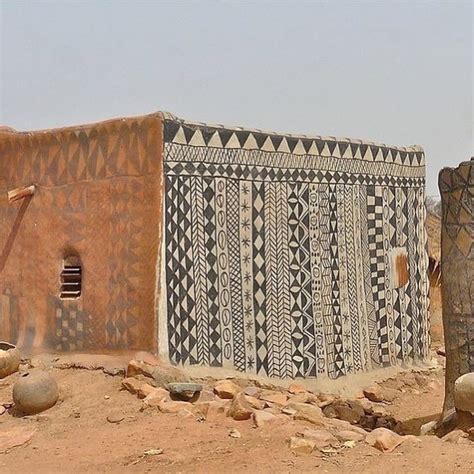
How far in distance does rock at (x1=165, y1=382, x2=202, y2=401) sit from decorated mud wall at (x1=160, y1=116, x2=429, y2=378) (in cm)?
91

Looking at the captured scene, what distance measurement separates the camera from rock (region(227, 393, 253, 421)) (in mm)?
6422

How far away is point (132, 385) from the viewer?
24.3 feet

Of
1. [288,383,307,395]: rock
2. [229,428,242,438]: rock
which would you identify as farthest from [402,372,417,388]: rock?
[229,428,242,438]: rock

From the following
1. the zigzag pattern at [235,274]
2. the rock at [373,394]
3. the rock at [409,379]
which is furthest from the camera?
the rock at [409,379]

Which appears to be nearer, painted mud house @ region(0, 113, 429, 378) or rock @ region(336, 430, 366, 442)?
rock @ region(336, 430, 366, 442)

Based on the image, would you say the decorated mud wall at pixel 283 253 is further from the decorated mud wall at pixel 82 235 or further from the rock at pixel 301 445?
the rock at pixel 301 445

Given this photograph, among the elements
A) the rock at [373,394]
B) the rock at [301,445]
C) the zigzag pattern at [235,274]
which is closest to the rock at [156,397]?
the zigzag pattern at [235,274]

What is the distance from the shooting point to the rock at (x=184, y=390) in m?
7.12

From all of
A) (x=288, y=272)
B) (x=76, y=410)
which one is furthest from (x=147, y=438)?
(x=288, y=272)

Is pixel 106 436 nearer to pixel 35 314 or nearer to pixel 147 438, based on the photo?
pixel 147 438

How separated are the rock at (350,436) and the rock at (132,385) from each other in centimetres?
236

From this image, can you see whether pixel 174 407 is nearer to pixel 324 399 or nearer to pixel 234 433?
pixel 234 433

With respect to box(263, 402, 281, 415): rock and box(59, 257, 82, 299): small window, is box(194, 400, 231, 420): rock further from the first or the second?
box(59, 257, 82, 299): small window

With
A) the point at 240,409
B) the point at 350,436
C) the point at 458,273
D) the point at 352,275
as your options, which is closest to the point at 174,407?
the point at 240,409
